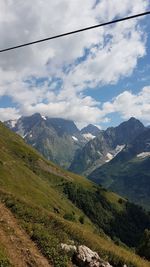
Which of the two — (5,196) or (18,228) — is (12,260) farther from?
(5,196)

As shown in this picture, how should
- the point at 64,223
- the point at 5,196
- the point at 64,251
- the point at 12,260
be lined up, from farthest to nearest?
the point at 5,196
the point at 64,223
the point at 64,251
the point at 12,260

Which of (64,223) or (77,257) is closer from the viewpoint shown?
(77,257)

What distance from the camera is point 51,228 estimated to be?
1312 inches

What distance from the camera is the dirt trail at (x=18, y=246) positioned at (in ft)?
87.7

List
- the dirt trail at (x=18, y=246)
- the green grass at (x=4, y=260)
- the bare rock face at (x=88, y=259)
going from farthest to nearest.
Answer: the bare rock face at (x=88, y=259)
the dirt trail at (x=18, y=246)
the green grass at (x=4, y=260)

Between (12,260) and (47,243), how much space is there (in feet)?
17.9

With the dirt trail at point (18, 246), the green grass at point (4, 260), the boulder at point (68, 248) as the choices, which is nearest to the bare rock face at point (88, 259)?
the boulder at point (68, 248)

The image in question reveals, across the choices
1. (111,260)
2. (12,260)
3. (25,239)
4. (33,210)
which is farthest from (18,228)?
(111,260)

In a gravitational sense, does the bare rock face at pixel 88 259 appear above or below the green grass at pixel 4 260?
above

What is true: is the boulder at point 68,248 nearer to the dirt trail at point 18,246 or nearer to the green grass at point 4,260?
the dirt trail at point 18,246

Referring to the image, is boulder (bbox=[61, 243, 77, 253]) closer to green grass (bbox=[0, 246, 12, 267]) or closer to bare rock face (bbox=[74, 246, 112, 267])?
bare rock face (bbox=[74, 246, 112, 267])

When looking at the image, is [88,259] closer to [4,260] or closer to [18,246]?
[18,246]

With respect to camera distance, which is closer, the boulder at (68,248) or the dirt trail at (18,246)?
the dirt trail at (18,246)

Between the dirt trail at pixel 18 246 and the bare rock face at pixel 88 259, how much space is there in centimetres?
309
